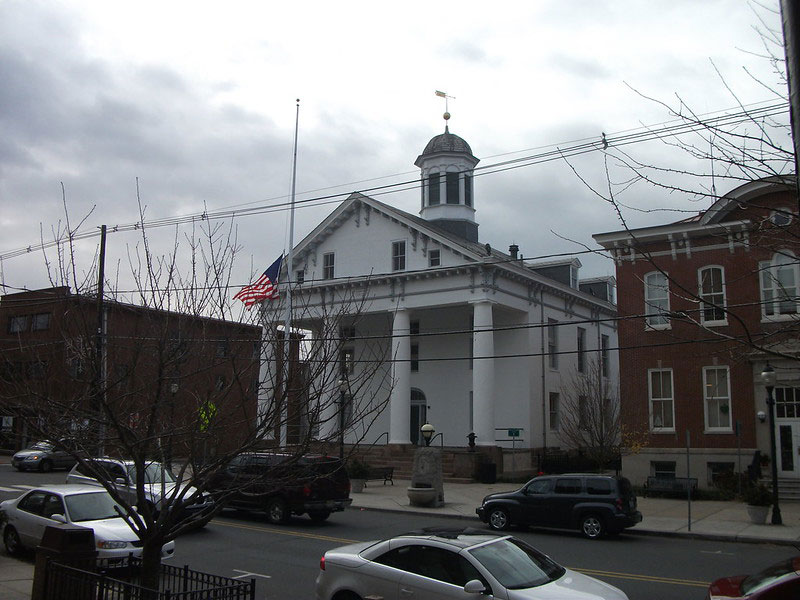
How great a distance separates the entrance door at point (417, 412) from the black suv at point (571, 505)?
22.5m

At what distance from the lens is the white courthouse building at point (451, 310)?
38.5 meters

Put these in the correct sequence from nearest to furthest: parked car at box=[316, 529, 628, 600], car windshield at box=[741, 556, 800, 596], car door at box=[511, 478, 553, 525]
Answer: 1. car windshield at box=[741, 556, 800, 596]
2. parked car at box=[316, 529, 628, 600]
3. car door at box=[511, 478, 553, 525]

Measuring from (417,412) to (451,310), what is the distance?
6374 millimetres

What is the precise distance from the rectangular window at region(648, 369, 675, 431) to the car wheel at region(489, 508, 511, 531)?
A: 12.4m

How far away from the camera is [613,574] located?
14664mm

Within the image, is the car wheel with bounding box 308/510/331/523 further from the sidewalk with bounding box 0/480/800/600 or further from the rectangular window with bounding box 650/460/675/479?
the rectangular window with bounding box 650/460/675/479

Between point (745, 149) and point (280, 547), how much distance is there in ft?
45.6

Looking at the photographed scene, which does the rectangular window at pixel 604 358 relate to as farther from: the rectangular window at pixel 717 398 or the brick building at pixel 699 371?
the rectangular window at pixel 717 398

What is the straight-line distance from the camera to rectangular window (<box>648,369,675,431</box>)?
101ft

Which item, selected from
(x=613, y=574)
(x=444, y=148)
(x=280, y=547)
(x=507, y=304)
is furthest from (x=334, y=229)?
(x=613, y=574)

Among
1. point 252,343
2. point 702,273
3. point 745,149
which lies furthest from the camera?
point 702,273

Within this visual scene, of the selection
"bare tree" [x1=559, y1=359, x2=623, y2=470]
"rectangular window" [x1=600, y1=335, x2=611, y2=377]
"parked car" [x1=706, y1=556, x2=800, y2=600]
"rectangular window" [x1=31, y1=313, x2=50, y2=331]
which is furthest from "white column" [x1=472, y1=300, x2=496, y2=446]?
"parked car" [x1=706, y1=556, x2=800, y2=600]

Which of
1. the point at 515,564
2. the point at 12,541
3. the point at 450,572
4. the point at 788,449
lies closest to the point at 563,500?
the point at 515,564

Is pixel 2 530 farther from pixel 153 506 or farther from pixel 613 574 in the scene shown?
pixel 613 574
